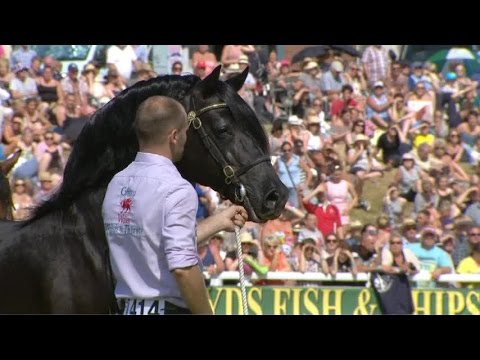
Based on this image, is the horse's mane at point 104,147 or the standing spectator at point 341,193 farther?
the standing spectator at point 341,193

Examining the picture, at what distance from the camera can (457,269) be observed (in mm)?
12172

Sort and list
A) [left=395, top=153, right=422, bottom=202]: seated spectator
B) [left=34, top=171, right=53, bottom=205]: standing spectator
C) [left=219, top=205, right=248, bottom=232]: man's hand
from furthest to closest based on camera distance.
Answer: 1. [left=395, top=153, right=422, bottom=202]: seated spectator
2. [left=34, top=171, right=53, bottom=205]: standing spectator
3. [left=219, top=205, right=248, bottom=232]: man's hand

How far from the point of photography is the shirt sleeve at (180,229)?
3.40 metres

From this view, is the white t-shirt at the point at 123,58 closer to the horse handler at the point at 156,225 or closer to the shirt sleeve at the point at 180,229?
the horse handler at the point at 156,225

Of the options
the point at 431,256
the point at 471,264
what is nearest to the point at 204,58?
the point at 431,256

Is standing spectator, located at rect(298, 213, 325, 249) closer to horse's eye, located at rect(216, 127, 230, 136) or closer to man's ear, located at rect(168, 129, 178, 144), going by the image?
horse's eye, located at rect(216, 127, 230, 136)

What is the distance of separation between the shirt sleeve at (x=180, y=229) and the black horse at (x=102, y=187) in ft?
3.75

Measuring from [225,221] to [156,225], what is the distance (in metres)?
0.73

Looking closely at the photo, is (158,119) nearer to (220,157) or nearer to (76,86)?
(220,157)

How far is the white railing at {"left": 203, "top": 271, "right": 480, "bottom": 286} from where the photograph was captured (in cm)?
1130

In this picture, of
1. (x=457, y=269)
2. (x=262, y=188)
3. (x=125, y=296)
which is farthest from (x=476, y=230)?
(x=125, y=296)

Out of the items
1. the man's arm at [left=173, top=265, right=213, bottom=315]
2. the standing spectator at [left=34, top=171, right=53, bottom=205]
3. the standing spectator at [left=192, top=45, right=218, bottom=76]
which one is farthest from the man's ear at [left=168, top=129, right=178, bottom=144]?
the standing spectator at [left=192, top=45, right=218, bottom=76]

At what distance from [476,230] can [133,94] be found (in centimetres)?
862

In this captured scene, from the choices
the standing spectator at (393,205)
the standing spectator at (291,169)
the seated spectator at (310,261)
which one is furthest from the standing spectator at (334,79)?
the seated spectator at (310,261)
